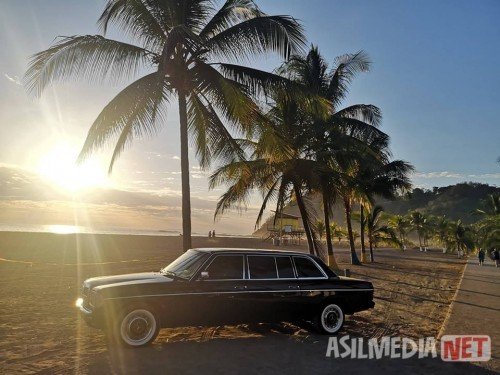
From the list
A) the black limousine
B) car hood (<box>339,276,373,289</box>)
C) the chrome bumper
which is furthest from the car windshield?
car hood (<box>339,276,373,289</box>)

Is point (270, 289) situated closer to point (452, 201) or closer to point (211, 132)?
point (211, 132)

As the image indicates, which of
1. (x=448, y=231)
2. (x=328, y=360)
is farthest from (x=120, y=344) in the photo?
(x=448, y=231)

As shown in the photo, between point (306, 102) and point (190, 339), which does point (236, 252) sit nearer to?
point (190, 339)

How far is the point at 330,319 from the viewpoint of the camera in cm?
804

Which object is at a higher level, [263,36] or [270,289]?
[263,36]

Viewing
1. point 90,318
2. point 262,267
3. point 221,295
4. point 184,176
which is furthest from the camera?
point 184,176

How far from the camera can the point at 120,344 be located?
642cm

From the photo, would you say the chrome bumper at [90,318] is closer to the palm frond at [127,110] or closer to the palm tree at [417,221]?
the palm frond at [127,110]

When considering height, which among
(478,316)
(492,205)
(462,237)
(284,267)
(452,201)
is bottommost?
(478,316)

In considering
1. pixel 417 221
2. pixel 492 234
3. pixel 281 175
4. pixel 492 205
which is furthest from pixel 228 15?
pixel 417 221

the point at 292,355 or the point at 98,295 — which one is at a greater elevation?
the point at 98,295

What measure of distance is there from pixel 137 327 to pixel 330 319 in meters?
3.74

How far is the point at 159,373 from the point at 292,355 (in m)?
2.18

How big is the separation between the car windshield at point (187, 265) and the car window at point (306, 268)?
6.29 feet
